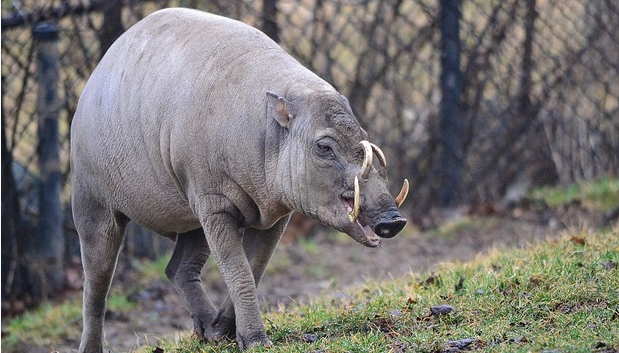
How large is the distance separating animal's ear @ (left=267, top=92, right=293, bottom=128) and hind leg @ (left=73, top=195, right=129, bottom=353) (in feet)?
4.21

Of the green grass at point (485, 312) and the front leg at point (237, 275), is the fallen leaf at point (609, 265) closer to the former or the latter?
Result: the green grass at point (485, 312)

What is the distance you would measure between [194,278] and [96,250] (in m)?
0.55

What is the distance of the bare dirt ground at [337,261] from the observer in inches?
332

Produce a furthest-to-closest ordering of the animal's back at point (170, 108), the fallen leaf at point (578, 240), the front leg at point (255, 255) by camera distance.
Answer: the fallen leaf at point (578, 240)
the front leg at point (255, 255)
the animal's back at point (170, 108)

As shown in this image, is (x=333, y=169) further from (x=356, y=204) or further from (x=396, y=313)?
(x=396, y=313)

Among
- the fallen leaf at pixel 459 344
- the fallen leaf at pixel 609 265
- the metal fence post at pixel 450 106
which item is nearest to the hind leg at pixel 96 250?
the fallen leaf at pixel 459 344

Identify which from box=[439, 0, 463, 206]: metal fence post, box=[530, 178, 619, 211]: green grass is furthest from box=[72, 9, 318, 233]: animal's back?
box=[530, 178, 619, 211]: green grass

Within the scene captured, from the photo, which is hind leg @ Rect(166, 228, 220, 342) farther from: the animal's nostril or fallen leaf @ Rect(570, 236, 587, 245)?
fallen leaf @ Rect(570, 236, 587, 245)

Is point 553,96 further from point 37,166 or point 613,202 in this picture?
point 37,166

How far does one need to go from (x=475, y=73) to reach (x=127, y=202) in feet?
18.1

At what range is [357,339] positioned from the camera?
17.2 feet

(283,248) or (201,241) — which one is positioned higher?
(201,241)

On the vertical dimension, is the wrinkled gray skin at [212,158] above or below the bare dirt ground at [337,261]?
above

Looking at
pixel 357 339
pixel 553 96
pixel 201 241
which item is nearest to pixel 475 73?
pixel 553 96
